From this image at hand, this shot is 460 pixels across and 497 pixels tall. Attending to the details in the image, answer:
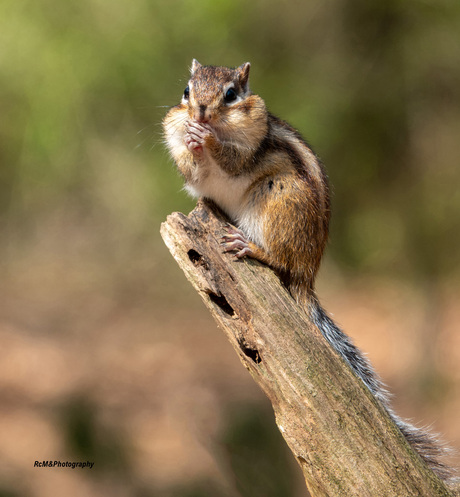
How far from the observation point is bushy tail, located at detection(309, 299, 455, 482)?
8.93 feet

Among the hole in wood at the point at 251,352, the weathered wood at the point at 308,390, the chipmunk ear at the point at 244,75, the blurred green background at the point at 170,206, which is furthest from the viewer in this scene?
the blurred green background at the point at 170,206

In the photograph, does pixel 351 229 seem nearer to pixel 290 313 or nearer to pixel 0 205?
pixel 0 205

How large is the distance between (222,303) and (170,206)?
3.53 meters

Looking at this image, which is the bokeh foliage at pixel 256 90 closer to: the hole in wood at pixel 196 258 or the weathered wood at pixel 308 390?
the hole in wood at pixel 196 258

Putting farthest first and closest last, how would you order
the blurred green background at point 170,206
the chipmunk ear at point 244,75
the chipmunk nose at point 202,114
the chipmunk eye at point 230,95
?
the blurred green background at point 170,206 → the chipmunk ear at point 244,75 → the chipmunk eye at point 230,95 → the chipmunk nose at point 202,114

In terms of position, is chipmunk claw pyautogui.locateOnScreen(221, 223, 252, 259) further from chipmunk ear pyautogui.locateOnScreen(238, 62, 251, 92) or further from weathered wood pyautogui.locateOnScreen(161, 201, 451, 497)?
chipmunk ear pyautogui.locateOnScreen(238, 62, 251, 92)

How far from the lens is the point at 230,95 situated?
3004mm

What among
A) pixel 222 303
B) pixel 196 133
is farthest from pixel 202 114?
pixel 222 303

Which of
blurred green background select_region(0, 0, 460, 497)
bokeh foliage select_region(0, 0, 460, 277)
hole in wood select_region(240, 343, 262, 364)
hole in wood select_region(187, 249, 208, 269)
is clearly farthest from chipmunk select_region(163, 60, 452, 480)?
bokeh foliage select_region(0, 0, 460, 277)

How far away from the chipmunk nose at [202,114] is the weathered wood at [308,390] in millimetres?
528

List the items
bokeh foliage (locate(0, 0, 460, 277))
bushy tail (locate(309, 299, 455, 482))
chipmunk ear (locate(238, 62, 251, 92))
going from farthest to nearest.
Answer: bokeh foliage (locate(0, 0, 460, 277))
chipmunk ear (locate(238, 62, 251, 92))
bushy tail (locate(309, 299, 455, 482))

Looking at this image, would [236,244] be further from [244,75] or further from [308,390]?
[244,75]

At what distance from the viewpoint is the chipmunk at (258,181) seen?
116 inches

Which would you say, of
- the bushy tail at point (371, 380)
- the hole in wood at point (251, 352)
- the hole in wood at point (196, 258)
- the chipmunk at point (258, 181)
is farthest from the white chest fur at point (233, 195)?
the hole in wood at point (251, 352)
